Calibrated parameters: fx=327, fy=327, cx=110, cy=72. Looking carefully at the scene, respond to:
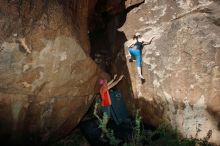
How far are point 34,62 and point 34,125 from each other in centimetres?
110

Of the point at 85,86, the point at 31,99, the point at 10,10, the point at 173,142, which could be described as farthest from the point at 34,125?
the point at 173,142

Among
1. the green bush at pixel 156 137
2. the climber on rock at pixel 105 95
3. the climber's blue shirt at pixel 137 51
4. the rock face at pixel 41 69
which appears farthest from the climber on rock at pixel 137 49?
the green bush at pixel 156 137

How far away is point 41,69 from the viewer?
16.0 feet

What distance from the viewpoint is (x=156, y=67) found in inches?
227

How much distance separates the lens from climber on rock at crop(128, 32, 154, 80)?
5906 mm

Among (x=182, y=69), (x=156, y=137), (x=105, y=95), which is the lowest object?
(x=156, y=137)

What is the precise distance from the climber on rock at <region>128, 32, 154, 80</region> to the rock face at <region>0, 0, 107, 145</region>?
2.55 feet

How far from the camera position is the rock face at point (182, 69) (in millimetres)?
5098

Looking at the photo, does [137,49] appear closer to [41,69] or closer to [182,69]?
[182,69]

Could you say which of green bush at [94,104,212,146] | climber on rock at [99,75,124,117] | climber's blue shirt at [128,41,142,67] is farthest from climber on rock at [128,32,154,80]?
green bush at [94,104,212,146]

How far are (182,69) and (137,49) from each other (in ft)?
3.15

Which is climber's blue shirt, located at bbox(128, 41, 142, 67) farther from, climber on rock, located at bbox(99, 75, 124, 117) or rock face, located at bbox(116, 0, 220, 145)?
climber on rock, located at bbox(99, 75, 124, 117)

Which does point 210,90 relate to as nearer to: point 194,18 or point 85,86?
point 194,18

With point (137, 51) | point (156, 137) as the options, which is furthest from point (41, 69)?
point (156, 137)
